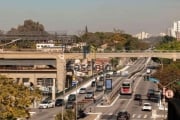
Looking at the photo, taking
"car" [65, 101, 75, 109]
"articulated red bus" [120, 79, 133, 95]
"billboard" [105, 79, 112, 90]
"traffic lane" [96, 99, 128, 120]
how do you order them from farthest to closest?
"billboard" [105, 79, 112, 90]
"articulated red bus" [120, 79, 133, 95]
"car" [65, 101, 75, 109]
"traffic lane" [96, 99, 128, 120]

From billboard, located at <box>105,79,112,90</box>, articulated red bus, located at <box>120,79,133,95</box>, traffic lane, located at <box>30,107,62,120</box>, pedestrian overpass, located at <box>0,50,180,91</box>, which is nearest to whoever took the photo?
traffic lane, located at <box>30,107,62,120</box>

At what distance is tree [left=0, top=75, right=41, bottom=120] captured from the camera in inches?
1281

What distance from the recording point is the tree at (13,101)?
3253cm

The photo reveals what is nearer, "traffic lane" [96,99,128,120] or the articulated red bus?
"traffic lane" [96,99,128,120]

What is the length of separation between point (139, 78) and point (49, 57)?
124ft

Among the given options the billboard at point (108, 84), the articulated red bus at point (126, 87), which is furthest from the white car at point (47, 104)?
the billboard at point (108, 84)

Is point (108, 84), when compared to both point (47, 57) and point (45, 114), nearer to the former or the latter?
point (47, 57)

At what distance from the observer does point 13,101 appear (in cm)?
3369

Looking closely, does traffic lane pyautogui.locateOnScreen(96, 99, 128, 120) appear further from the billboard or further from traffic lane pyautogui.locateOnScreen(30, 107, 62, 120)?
the billboard

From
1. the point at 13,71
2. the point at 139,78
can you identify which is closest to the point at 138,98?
the point at 13,71

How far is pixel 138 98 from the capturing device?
246ft

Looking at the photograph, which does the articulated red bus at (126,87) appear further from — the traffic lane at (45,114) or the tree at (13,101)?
the tree at (13,101)

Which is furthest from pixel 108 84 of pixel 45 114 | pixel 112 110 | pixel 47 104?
pixel 45 114

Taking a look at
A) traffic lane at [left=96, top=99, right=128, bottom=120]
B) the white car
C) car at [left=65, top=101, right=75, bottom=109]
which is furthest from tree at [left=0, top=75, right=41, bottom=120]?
the white car
